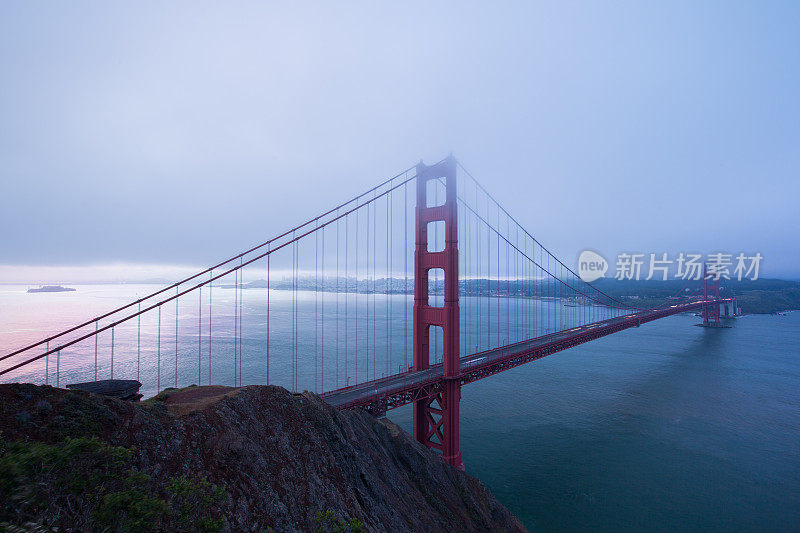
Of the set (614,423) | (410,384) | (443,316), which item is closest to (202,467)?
(410,384)

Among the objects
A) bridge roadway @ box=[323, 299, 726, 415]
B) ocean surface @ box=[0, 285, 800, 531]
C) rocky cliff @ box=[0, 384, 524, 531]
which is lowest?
ocean surface @ box=[0, 285, 800, 531]

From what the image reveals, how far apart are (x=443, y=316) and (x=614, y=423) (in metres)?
16.6

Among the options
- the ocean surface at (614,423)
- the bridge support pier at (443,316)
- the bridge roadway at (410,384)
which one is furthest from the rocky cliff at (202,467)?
the ocean surface at (614,423)

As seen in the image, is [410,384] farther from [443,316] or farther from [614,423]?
[614,423]

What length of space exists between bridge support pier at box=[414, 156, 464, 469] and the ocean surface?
3.05 meters

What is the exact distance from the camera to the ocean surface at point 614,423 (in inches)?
639

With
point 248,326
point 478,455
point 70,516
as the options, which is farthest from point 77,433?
point 248,326

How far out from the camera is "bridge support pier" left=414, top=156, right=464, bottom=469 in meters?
17.9

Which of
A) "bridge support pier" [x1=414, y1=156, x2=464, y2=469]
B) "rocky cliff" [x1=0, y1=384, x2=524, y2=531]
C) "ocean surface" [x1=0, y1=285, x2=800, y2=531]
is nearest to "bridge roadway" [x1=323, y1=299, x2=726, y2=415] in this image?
"bridge support pier" [x1=414, y1=156, x2=464, y2=469]

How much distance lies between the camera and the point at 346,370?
3728cm

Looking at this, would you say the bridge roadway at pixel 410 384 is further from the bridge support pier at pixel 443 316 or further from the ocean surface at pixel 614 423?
the ocean surface at pixel 614 423

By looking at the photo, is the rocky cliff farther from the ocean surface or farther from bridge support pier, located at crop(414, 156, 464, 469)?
the ocean surface

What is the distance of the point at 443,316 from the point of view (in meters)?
18.8

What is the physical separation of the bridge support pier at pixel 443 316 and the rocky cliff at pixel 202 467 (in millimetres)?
5320
